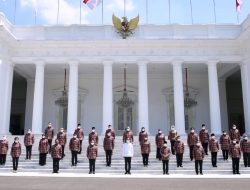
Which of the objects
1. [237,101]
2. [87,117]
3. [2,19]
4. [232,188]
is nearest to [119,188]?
[232,188]

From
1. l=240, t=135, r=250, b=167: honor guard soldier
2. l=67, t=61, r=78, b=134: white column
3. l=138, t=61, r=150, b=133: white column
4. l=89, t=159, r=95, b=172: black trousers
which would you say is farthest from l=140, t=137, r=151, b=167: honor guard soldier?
l=67, t=61, r=78, b=134: white column

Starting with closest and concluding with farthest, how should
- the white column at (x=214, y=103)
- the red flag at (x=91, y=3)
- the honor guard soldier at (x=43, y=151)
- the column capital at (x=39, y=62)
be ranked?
the honor guard soldier at (x=43, y=151), the white column at (x=214, y=103), the red flag at (x=91, y=3), the column capital at (x=39, y=62)

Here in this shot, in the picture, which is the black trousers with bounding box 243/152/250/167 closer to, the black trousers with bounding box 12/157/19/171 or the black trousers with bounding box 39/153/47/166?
the black trousers with bounding box 39/153/47/166

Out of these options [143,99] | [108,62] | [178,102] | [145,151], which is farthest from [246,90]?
[145,151]

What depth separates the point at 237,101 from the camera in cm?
2600

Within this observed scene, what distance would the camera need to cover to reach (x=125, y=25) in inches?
789

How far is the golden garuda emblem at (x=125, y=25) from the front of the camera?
20000 mm

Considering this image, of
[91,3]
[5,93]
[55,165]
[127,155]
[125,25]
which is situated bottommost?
[55,165]

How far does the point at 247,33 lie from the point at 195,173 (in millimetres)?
9844

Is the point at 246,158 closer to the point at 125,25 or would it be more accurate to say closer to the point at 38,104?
the point at 125,25

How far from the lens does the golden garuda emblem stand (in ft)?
65.6

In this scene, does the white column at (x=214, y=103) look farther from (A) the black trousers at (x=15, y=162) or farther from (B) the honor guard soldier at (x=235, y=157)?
(A) the black trousers at (x=15, y=162)

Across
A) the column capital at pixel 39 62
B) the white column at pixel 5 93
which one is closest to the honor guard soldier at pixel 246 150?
the column capital at pixel 39 62

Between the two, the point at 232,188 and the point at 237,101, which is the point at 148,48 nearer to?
the point at 237,101
